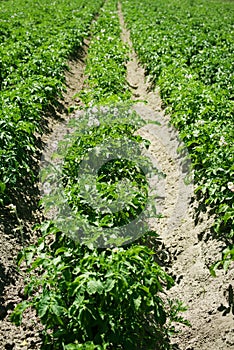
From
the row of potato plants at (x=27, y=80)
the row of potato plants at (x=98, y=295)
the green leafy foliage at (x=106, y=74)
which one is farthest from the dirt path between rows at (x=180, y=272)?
the green leafy foliage at (x=106, y=74)

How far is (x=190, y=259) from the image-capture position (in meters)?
4.37

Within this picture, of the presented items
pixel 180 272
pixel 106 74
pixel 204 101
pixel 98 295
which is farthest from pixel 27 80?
pixel 98 295

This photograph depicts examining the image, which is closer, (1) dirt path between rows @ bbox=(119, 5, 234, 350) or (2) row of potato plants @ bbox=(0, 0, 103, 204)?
(1) dirt path between rows @ bbox=(119, 5, 234, 350)

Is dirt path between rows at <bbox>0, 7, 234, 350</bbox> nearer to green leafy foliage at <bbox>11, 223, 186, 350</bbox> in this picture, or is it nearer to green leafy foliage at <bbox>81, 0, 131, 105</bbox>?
green leafy foliage at <bbox>11, 223, 186, 350</bbox>

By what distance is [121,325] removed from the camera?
308 cm

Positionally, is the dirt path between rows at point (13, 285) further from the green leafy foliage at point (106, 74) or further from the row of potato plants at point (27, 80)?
the green leafy foliage at point (106, 74)

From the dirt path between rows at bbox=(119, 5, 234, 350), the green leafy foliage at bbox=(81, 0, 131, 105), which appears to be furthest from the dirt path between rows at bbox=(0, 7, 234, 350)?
the green leafy foliage at bbox=(81, 0, 131, 105)

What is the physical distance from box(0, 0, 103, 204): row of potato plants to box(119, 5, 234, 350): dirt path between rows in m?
1.72

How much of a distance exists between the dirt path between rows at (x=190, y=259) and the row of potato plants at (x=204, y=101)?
8.8 inches

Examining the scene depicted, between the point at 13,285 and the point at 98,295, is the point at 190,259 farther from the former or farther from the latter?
the point at 13,285

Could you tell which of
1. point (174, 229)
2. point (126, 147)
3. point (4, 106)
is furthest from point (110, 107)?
point (174, 229)

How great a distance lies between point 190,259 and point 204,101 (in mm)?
2692

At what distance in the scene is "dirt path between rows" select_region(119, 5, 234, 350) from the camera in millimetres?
3475

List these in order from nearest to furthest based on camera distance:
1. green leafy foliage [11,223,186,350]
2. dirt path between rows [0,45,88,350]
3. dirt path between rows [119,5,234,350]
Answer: green leafy foliage [11,223,186,350], dirt path between rows [0,45,88,350], dirt path between rows [119,5,234,350]
